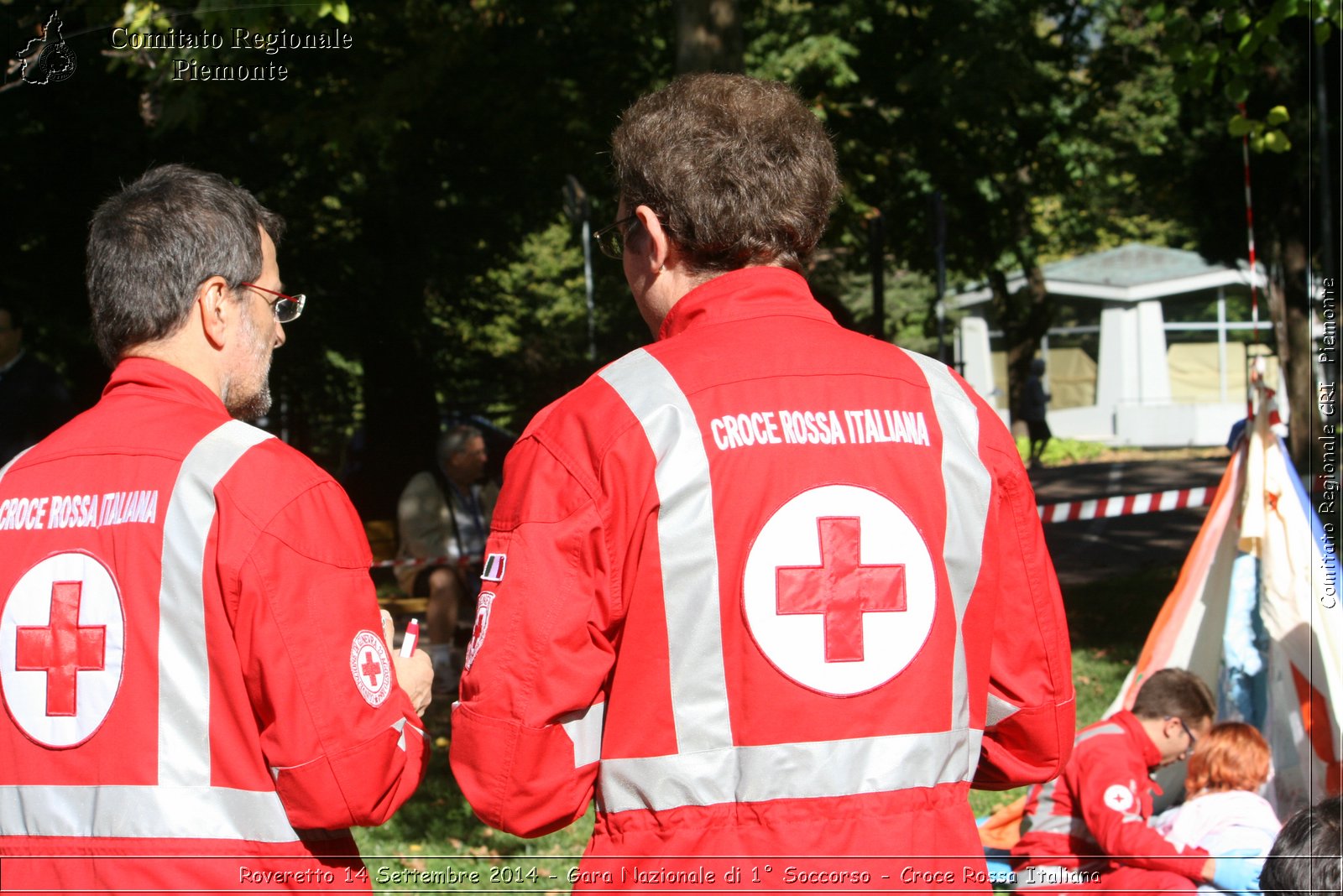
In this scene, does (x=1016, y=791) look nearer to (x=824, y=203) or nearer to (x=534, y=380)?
(x=824, y=203)

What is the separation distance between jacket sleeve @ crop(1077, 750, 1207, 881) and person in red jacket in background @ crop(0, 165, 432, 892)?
2854mm

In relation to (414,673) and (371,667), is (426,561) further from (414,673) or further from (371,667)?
(371,667)

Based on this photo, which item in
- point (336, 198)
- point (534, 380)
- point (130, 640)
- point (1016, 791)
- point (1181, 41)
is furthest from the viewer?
point (534, 380)

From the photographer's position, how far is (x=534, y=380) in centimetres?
1483

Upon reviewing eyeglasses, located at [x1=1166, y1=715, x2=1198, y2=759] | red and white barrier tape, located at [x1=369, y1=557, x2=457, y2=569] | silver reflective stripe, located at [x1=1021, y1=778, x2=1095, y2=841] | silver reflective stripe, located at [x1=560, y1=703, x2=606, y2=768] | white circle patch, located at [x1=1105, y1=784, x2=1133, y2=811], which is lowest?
silver reflective stripe, located at [x1=1021, y1=778, x2=1095, y2=841]

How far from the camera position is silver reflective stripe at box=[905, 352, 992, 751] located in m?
1.85

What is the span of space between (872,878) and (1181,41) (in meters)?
6.60

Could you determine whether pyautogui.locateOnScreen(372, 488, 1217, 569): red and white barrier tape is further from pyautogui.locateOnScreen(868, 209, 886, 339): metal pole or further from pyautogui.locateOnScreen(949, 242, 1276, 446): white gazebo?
pyautogui.locateOnScreen(949, 242, 1276, 446): white gazebo

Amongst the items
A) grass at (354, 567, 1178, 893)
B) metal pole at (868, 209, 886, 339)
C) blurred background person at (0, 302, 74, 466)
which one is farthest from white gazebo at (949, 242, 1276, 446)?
blurred background person at (0, 302, 74, 466)

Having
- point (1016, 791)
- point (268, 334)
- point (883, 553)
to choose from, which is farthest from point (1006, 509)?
point (1016, 791)

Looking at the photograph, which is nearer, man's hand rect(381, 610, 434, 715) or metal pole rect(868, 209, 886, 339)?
man's hand rect(381, 610, 434, 715)

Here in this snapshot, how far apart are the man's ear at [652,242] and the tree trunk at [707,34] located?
18.0ft

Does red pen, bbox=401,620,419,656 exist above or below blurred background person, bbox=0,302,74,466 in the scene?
below

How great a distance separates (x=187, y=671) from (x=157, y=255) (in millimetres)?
692
